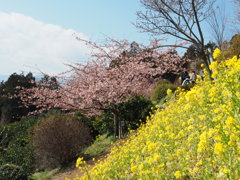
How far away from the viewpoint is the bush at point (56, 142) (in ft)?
30.9

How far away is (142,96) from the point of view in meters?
12.5

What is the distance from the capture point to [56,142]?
372 inches

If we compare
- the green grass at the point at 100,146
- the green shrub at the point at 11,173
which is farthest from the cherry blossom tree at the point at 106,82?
the green shrub at the point at 11,173

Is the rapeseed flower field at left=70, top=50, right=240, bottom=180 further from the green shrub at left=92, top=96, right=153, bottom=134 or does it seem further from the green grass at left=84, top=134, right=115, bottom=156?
the green shrub at left=92, top=96, right=153, bottom=134

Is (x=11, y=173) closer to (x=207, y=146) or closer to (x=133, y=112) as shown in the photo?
(x=207, y=146)

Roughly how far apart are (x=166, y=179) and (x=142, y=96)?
376 inches

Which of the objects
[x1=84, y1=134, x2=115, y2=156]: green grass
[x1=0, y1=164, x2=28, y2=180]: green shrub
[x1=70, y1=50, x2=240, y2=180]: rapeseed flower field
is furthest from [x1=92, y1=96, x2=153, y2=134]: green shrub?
[x1=70, y1=50, x2=240, y2=180]: rapeseed flower field

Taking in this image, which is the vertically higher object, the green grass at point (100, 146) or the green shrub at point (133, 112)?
the green shrub at point (133, 112)

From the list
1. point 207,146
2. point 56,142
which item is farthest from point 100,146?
point 207,146

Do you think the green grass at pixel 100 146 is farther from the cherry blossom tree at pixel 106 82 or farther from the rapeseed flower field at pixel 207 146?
the rapeseed flower field at pixel 207 146

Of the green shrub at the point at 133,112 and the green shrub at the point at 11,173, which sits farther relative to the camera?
the green shrub at the point at 133,112

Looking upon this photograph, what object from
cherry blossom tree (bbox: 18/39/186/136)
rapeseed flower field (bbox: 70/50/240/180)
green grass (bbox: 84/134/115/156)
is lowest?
green grass (bbox: 84/134/115/156)

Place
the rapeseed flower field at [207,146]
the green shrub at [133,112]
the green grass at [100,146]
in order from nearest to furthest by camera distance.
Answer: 1. the rapeseed flower field at [207,146]
2. the green grass at [100,146]
3. the green shrub at [133,112]

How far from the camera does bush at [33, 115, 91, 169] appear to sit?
9.43m
